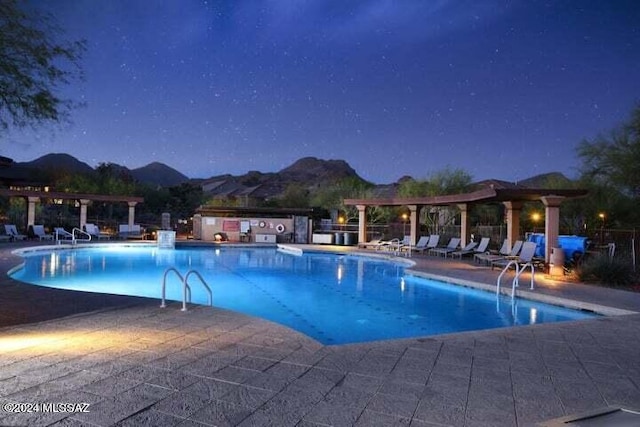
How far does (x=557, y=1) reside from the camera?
15.7 metres

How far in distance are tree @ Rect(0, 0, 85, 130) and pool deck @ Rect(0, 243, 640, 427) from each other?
245 centimetres

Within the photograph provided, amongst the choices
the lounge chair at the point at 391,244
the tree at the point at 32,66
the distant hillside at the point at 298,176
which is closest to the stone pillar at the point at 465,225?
the lounge chair at the point at 391,244

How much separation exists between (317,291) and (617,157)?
14174mm

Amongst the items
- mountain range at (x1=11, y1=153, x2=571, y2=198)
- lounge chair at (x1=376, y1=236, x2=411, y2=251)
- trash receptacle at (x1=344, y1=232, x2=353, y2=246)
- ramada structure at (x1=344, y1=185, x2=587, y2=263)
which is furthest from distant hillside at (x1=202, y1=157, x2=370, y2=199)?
ramada structure at (x1=344, y1=185, x2=587, y2=263)

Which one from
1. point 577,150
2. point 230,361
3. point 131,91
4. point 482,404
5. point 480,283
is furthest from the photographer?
point 131,91

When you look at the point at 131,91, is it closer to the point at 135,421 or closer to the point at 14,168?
the point at 135,421

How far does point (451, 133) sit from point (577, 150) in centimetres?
989

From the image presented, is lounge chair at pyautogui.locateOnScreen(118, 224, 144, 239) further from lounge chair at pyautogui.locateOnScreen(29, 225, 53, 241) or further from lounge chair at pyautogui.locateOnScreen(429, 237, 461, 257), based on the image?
lounge chair at pyautogui.locateOnScreen(429, 237, 461, 257)

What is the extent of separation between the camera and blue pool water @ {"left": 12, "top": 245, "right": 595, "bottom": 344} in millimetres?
7656

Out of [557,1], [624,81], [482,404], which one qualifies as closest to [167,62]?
[557,1]

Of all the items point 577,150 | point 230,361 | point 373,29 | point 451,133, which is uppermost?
point 373,29

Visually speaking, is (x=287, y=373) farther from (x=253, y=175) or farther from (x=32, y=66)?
(x=253, y=175)

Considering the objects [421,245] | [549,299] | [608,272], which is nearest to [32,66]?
[549,299]

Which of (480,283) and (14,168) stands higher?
(14,168)
